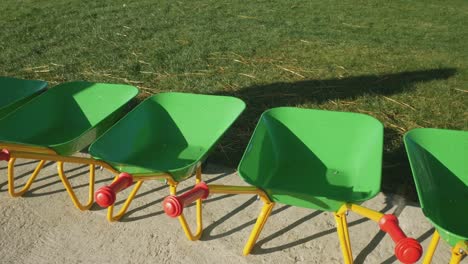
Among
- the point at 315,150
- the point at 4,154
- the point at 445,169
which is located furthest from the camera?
the point at 315,150

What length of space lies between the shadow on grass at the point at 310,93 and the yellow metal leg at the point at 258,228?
84 cm

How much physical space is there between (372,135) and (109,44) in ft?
12.8

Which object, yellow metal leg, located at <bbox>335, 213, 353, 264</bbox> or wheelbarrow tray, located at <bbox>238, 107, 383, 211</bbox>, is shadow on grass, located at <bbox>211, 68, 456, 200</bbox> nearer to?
wheelbarrow tray, located at <bbox>238, 107, 383, 211</bbox>

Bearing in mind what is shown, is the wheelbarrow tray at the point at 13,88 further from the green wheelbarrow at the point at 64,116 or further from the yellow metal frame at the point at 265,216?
the yellow metal frame at the point at 265,216

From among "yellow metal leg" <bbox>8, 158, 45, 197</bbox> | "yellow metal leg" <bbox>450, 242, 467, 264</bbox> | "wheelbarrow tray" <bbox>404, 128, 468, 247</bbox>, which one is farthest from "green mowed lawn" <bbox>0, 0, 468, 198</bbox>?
"yellow metal leg" <bbox>8, 158, 45, 197</bbox>

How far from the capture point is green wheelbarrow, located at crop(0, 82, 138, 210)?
243cm

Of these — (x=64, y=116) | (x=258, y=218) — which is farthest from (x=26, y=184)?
(x=258, y=218)

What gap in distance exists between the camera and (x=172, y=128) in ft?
8.68

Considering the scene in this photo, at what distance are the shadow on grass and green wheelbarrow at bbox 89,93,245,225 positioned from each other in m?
0.41

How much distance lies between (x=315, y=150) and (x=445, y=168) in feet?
2.16

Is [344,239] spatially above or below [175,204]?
below

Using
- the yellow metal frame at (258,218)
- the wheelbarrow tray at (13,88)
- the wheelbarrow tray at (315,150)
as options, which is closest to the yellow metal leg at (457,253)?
the wheelbarrow tray at (315,150)

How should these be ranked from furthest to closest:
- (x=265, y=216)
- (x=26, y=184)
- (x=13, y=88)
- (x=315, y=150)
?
(x=13, y=88)
(x=26, y=184)
(x=315, y=150)
(x=265, y=216)

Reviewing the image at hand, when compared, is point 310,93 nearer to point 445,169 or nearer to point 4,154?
point 445,169
